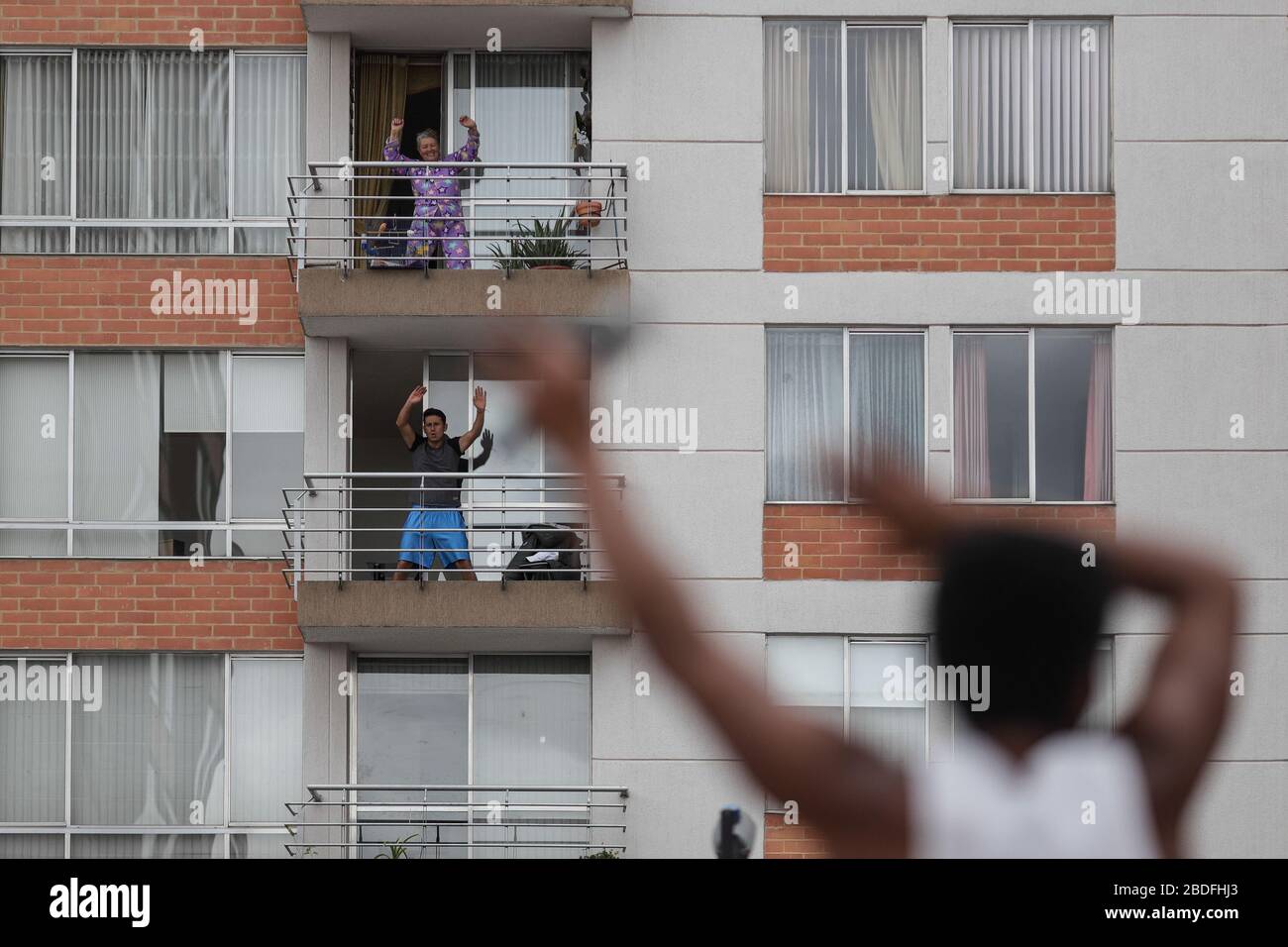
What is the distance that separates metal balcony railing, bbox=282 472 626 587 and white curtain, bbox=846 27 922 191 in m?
4.10

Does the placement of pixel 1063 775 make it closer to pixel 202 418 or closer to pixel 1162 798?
pixel 1162 798

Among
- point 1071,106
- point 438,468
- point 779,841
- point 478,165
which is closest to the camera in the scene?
point 478,165

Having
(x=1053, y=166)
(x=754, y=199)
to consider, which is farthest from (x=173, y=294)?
(x=1053, y=166)

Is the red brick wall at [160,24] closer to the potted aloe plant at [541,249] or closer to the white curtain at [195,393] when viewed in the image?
the potted aloe plant at [541,249]

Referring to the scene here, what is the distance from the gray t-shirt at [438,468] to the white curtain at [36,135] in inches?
165

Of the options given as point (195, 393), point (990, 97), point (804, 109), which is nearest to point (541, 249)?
point (804, 109)

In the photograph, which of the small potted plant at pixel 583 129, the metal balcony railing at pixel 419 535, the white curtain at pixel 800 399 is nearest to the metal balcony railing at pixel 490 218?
the small potted plant at pixel 583 129

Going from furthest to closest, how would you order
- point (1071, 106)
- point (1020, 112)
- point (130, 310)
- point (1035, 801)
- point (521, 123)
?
point (521, 123) < point (1071, 106) < point (1020, 112) < point (130, 310) < point (1035, 801)

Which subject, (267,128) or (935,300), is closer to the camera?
(935,300)

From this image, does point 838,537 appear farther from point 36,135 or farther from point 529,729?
point 36,135

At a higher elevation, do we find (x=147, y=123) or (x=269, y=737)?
(x=147, y=123)

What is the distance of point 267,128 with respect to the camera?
1612 centimetres

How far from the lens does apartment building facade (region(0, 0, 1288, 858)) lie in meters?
15.1

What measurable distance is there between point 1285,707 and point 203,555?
9.62 metres
